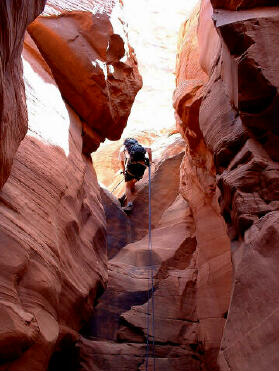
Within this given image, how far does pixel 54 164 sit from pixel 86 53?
314 centimetres

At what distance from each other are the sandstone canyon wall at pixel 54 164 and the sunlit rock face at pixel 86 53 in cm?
2

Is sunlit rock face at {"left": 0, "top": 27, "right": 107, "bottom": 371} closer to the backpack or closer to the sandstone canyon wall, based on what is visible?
the sandstone canyon wall

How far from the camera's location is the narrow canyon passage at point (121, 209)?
425 cm

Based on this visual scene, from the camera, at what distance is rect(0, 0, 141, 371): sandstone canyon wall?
412 cm

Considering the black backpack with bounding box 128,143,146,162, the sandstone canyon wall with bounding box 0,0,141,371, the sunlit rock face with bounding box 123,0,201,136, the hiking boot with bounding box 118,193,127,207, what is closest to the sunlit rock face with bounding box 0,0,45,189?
the sandstone canyon wall with bounding box 0,0,141,371

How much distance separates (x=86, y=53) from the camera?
839cm

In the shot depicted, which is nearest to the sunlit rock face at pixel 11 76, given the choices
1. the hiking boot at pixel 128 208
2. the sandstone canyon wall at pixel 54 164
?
the sandstone canyon wall at pixel 54 164

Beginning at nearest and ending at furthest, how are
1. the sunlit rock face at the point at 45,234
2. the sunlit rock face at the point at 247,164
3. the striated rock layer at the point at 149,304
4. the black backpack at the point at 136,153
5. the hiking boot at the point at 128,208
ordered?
the sunlit rock face at the point at 247,164
the sunlit rock face at the point at 45,234
the striated rock layer at the point at 149,304
the black backpack at the point at 136,153
the hiking boot at the point at 128,208

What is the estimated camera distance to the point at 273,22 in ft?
17.3

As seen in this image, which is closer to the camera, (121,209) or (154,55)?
(121,209)

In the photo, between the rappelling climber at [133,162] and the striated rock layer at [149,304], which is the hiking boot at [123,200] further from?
the striated rock layer at [149,304]

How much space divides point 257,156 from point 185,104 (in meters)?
4.31

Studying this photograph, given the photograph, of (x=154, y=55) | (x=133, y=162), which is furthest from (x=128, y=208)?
(x=154, y=55)

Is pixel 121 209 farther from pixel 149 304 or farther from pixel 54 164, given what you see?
pixel 54 164
